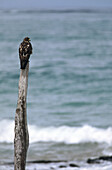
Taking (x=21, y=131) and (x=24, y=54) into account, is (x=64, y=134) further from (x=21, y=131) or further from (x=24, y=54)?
(x=24, y=54)

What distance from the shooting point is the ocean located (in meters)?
14.1

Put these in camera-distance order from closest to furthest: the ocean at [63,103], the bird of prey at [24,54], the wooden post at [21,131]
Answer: the bird of prey at [24,54] → the wooden post at [21,131] → the ocean at [63,103]

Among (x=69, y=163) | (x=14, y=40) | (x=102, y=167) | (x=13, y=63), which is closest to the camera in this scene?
(x=102, y=167)

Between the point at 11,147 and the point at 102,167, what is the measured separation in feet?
13.4

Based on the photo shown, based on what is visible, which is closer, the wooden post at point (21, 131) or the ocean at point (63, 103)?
the wooden post at point (21, 131)

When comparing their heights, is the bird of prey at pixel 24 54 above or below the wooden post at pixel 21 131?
above

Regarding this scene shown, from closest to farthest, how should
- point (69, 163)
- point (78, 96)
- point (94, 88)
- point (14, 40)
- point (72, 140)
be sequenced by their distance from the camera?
point (69, 163) → point (72, 140) → point (78, 96) → point (94, 88) → point (14, 40)

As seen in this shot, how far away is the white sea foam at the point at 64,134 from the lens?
15.7m

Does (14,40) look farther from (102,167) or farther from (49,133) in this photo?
(102,167)

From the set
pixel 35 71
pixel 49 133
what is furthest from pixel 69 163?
pixel 35 71

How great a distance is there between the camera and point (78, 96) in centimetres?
2223

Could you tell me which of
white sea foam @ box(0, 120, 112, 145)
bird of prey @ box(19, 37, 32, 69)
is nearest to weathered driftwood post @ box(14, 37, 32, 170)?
bird of prey @ box(19, 37, 32, 69)

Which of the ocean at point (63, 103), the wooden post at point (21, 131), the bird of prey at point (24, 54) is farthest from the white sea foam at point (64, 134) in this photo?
the bird of prey at point (24, 54)

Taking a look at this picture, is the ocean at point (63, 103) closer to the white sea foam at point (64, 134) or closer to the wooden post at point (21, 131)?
the white sea foam at point (64, 134)
